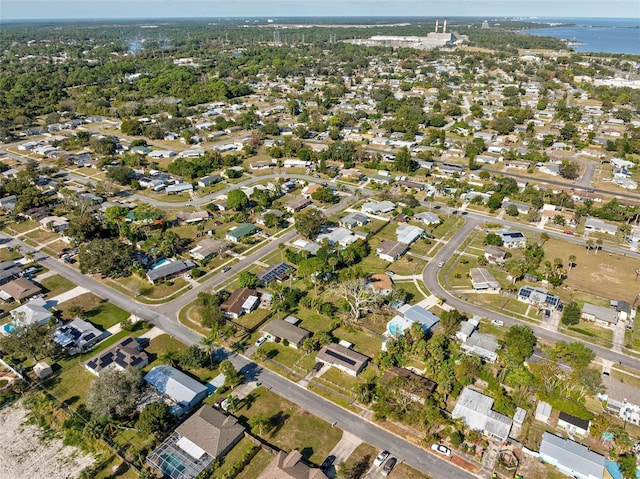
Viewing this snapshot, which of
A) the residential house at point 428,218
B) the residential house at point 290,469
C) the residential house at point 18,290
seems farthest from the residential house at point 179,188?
the residential house at point 290,469

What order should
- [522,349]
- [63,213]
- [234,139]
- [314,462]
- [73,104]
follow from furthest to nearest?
[73,104] < [234,139] < [63,213] < [522,349] < [314,462]

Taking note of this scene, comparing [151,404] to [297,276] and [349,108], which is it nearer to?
[297,276]

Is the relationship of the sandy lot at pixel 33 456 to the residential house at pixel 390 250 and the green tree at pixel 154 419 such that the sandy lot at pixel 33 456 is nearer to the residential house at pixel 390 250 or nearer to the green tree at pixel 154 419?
the green tree at pixel 154 419

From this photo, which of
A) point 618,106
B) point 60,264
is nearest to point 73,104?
point 60,264

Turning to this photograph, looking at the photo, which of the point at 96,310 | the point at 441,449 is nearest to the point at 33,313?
the point at 96,310

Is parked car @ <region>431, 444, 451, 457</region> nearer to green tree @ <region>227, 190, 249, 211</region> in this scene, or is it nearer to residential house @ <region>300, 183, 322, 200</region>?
green tree @ <region>227, 190, 249, 211</region>
